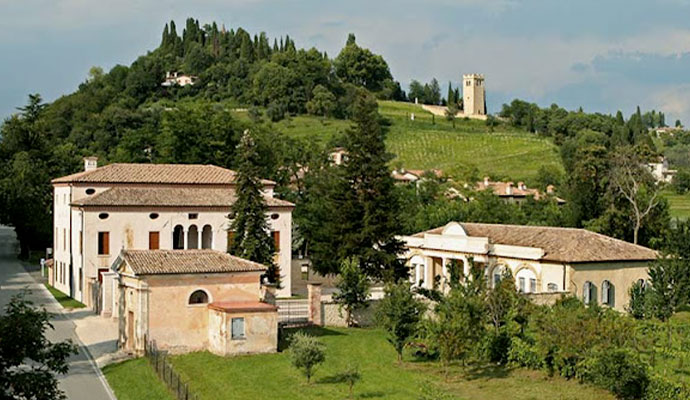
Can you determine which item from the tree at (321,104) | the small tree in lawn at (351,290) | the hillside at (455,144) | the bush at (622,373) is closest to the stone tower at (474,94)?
the hillside at (455,144)

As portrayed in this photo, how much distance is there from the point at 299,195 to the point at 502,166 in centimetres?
5621

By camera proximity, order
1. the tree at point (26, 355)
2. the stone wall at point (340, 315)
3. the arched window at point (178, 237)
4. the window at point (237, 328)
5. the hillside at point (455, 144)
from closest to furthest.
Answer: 1. the tree at point (26, 355)
2. the window at point (237, 328)
3. the stone wall at point (340, 315)
4. the arched window at point (178, 237)
5. the hillside at point (455, 144)

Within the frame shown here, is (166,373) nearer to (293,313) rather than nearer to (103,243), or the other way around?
(293,313)

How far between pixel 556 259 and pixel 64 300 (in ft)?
85.6

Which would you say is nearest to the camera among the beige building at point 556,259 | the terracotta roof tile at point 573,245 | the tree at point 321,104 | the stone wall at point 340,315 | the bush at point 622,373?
the bush at point 622,373

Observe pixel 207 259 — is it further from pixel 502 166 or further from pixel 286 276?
pixel 502 166

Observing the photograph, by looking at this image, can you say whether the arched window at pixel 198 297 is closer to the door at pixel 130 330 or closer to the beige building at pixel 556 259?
the door at pixel 130 330

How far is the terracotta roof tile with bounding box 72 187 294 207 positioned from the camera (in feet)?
148

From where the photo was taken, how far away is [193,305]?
31516mm

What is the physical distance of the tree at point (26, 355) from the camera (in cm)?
1505

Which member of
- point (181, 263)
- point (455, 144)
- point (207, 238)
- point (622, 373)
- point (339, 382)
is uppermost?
point (455, 144)

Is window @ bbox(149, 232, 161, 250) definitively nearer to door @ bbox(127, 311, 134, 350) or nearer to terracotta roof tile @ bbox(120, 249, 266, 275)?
terracotta roof tile @ bbox(120, 249, 266, 275)

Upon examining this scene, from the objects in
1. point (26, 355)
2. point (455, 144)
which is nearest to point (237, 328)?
point (26, 355)

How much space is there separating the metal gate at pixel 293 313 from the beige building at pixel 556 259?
10143mm
